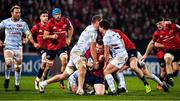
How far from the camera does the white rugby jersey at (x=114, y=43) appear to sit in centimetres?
1646

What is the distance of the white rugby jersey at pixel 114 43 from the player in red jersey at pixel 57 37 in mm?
2700

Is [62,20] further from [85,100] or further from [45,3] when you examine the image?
[45,3]

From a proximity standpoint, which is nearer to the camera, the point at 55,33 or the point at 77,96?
the point at 77,96

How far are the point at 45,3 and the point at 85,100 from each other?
17.3 m

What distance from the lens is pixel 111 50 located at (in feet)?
56.1

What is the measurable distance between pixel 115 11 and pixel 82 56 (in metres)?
15.5

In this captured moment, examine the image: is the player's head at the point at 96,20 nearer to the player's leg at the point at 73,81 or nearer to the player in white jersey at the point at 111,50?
the player in white jersey at the point at 111,50

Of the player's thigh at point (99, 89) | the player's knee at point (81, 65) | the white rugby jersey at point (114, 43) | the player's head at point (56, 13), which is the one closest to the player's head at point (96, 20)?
the white rugby jersey at point (114, 43)

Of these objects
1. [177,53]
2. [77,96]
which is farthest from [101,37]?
[177,53]

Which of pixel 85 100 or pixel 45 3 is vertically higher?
Answer: pixel 45 3

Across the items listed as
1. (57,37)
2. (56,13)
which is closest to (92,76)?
(57,37)

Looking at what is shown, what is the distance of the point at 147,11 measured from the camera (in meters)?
32.8

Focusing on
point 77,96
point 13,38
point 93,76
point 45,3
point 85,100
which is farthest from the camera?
point 45,3

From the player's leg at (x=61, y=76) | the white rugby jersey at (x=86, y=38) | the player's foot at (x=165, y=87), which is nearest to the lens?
the player's leg at (x=61, y=76)
